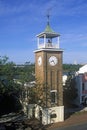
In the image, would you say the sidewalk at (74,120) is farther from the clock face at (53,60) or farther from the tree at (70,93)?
the tree at (70,93)

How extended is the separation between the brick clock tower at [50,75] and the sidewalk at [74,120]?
1.12 metres

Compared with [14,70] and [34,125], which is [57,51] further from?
[34,125]

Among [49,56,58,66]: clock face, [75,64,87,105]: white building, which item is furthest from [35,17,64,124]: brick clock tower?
[75,64,87,105]: white building

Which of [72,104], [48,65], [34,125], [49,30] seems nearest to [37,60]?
[48,65]

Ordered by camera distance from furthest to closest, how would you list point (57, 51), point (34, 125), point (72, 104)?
point (72, 104)
point (57, 51)
point (34, 125)

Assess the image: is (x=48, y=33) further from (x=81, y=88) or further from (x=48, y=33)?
(x=81, y=88)

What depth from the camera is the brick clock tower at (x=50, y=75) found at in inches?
1380

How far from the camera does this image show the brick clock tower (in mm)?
35062

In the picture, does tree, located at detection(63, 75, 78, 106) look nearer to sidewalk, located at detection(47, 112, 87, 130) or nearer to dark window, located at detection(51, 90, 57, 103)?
sidewalk, located at detection(47, 112, 87, 130)

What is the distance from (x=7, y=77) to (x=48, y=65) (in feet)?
19.0

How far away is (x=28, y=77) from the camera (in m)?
34.2

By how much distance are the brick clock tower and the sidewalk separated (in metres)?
1.12

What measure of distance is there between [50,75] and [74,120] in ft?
22.4

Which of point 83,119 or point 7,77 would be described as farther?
point 83,119
